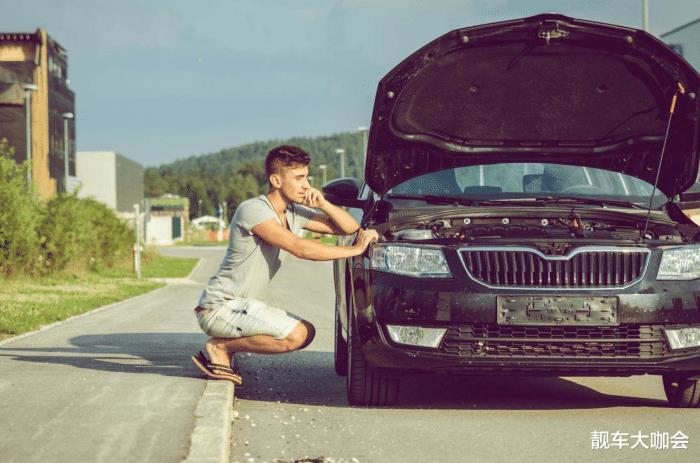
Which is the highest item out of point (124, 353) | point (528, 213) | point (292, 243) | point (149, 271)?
point (528, 213)

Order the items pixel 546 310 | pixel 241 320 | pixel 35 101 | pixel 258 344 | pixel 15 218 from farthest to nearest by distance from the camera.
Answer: pixel 35 101
pixel 15 218
pixel 258 344
pixel 241 320
pixel 546 310

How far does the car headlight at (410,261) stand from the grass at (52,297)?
A: 18.8ft

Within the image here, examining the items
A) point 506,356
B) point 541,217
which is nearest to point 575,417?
point 506,356

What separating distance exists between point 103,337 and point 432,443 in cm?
623

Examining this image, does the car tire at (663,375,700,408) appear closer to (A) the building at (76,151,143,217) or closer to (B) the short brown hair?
(B) the short brown hair

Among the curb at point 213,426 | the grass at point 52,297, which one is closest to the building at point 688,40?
the grass at point 52,297

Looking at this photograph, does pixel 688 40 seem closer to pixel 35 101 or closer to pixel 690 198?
pixel 690 198

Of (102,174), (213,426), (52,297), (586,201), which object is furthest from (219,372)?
(102,174)

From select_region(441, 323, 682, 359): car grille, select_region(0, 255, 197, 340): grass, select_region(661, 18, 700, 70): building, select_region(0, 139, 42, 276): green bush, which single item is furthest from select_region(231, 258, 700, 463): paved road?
select_region(661, 18, 700, 70): building

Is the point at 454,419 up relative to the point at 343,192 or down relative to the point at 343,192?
down

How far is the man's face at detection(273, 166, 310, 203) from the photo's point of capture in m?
7.48

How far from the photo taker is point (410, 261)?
680 centimetres

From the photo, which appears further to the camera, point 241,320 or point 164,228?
point 164,228

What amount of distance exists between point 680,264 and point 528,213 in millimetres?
963
